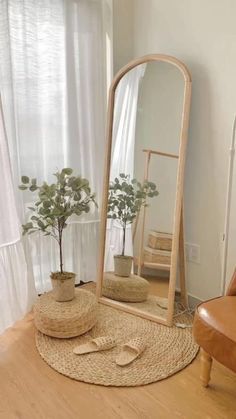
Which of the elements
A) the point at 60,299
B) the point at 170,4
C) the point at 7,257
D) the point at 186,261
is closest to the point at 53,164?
the point at 7,257

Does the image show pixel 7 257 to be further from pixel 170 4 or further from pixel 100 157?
pixel 170 4

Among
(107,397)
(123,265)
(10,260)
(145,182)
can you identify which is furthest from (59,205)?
(107,397)

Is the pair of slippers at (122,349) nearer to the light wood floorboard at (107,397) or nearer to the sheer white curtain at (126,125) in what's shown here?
the light wood floorboard at (107,397)

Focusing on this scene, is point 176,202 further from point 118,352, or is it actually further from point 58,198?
point 118,352

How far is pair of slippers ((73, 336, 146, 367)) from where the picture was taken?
1.89 meters

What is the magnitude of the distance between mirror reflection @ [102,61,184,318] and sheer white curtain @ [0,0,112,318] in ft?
0.65

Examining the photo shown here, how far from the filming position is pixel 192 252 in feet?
7.73

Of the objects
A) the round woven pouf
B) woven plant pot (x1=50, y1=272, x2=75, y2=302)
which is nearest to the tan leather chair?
the round woven pouf

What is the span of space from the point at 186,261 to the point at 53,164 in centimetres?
109

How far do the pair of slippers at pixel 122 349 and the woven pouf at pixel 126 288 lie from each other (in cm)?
42

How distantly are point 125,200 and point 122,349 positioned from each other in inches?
36.5

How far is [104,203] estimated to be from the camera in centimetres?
242

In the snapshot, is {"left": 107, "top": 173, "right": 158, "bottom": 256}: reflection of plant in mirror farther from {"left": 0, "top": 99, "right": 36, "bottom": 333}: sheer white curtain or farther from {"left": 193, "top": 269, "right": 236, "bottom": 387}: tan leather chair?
{"left": 193, "top": 269, "right": 236, "bottom": 387}: tan leather chair

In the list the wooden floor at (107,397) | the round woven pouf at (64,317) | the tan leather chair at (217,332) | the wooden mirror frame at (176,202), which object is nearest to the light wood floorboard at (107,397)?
the wooden floor at (107,397)
